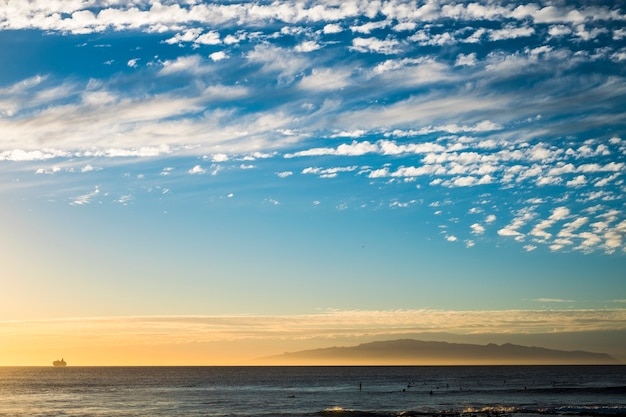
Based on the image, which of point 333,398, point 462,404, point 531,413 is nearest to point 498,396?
point 462,404

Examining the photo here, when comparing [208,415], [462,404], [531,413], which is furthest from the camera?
[462,404]

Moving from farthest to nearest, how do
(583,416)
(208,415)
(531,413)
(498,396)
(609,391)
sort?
(609,391), (498,396), (208,415), (531,413), (583,416)

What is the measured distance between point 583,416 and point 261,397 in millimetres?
71112

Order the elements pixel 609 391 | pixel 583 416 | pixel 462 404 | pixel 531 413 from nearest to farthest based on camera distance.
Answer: pixel 583 416 < pixel 531 413 < pixel 462 404 < pixel 609 391

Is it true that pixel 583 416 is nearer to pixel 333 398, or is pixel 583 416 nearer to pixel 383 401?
pixel 383 401

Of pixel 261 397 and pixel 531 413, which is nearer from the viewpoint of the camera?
pixel 531 413

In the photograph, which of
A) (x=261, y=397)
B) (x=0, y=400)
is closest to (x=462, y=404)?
(x=261, y=397)

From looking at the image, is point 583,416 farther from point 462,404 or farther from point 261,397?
point 261,397

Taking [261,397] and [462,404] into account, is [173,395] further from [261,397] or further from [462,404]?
[462,404]

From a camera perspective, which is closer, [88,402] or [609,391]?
[88,402]

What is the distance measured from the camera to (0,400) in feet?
439

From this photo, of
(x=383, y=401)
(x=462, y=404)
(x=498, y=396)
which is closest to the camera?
(x=462, y=404)

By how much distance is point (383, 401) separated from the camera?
419 ft

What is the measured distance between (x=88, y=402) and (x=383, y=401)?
56.0 metres
